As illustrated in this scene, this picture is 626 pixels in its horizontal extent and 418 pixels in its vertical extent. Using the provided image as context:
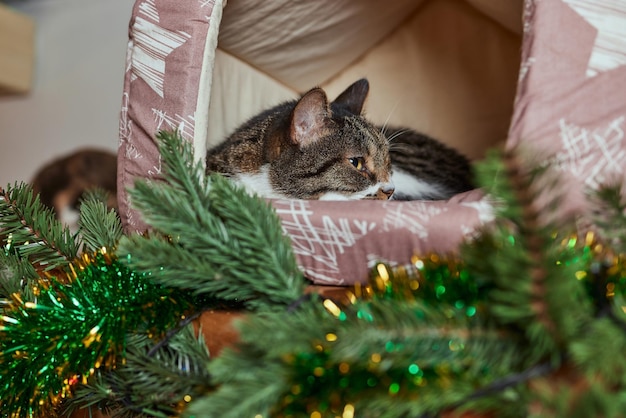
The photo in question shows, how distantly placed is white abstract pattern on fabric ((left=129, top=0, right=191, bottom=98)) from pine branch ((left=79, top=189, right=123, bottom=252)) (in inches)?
7.2

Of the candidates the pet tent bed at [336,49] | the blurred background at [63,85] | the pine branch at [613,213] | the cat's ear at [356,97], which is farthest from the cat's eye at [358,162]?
the blurred background at [63,85]

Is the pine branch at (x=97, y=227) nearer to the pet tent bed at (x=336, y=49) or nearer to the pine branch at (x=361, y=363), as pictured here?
the pet tent bed at (x=336, y=49)

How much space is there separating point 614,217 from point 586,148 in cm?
15

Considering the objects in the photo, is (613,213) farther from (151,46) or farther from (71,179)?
(71,179)

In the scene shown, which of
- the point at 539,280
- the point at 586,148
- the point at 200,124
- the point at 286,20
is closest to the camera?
the point at 539,280

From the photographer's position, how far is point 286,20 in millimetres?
1192

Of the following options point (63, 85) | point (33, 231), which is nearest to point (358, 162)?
point (33, 231)

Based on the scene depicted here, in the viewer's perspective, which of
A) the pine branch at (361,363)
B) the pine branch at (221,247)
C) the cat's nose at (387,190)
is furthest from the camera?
the cat's nose at (387,190)

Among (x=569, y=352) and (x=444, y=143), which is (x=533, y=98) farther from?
(x=444, y=143)

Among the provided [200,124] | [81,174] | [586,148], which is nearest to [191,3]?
[200,124]

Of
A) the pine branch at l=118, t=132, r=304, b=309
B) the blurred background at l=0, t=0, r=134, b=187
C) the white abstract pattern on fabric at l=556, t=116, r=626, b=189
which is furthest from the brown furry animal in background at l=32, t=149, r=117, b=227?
the white abstract pattern on fabric at l=556, t=116, r=626, b=189

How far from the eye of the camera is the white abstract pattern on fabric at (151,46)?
0.80m

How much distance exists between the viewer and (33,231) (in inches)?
28.9

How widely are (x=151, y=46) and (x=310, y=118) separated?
0.32 metres
